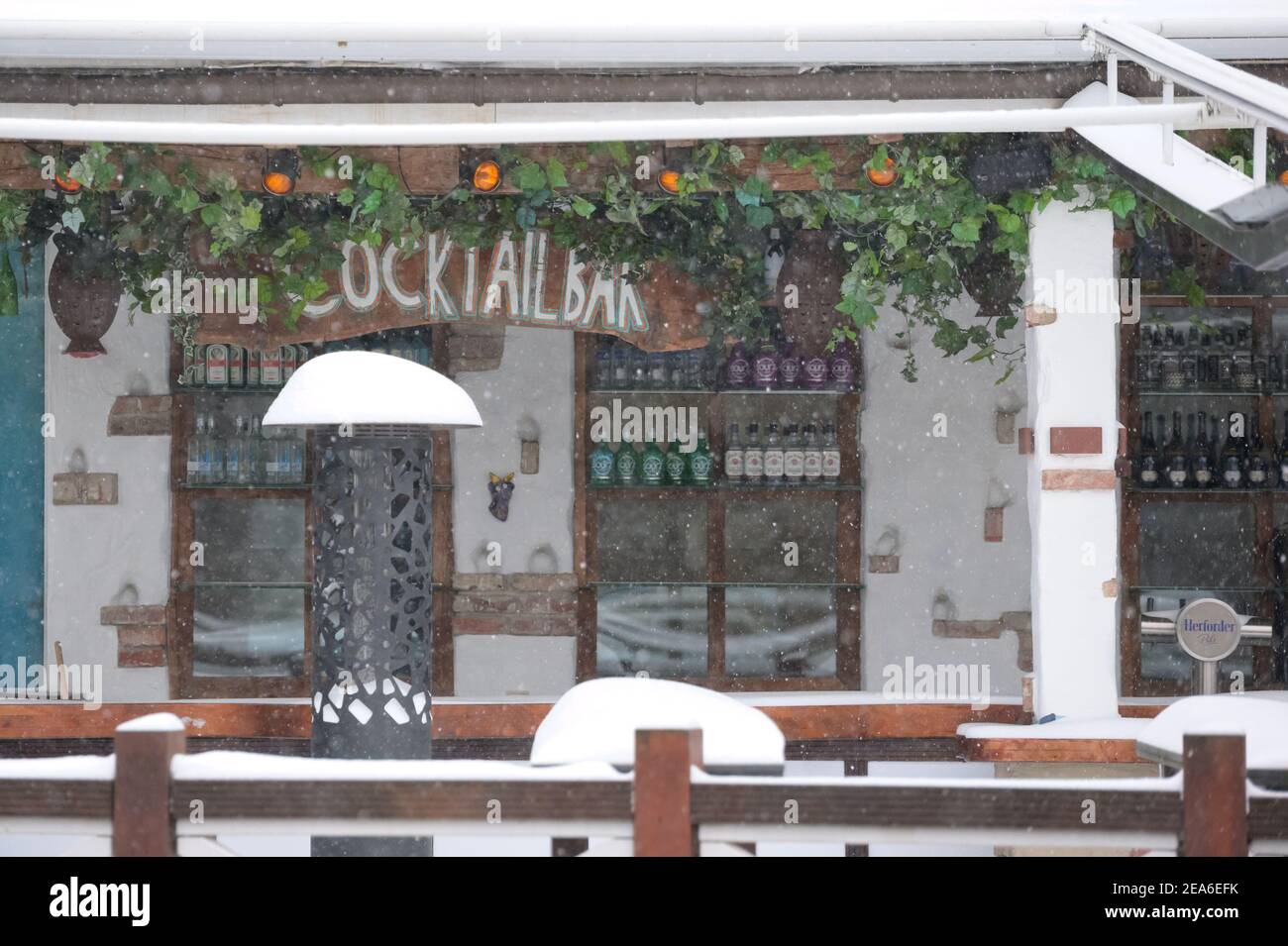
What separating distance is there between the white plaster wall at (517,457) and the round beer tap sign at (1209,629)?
306 cm

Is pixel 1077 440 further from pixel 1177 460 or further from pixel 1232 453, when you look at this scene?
pixel 1232 453

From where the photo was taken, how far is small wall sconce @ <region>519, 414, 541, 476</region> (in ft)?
24.6

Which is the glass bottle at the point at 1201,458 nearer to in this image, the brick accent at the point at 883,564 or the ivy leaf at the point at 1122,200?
the brick accent at the point at 883,564

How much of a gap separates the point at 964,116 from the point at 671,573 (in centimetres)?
328

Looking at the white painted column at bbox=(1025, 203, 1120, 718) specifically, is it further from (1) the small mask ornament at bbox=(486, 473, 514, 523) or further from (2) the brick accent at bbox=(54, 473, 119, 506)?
(2) the brick accent at bbox=(54, 473, 119, 506)

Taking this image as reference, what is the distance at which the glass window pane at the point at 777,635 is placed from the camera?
7.46 m

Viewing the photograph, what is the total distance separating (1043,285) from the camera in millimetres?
5848

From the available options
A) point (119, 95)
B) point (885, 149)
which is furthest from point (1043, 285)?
point (119, 95)

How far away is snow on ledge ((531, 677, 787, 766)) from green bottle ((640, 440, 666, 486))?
3503 millimetres

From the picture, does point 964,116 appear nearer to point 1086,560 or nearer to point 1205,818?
point 1086,560

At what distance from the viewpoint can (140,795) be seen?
10.3 feet

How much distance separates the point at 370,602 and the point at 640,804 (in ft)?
5.21

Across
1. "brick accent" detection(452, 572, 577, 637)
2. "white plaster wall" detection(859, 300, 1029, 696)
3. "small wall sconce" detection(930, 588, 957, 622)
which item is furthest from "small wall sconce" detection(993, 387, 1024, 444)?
"brick accent" detection(452, 572, 577, 637)

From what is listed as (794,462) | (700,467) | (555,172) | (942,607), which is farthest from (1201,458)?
(555,172)
